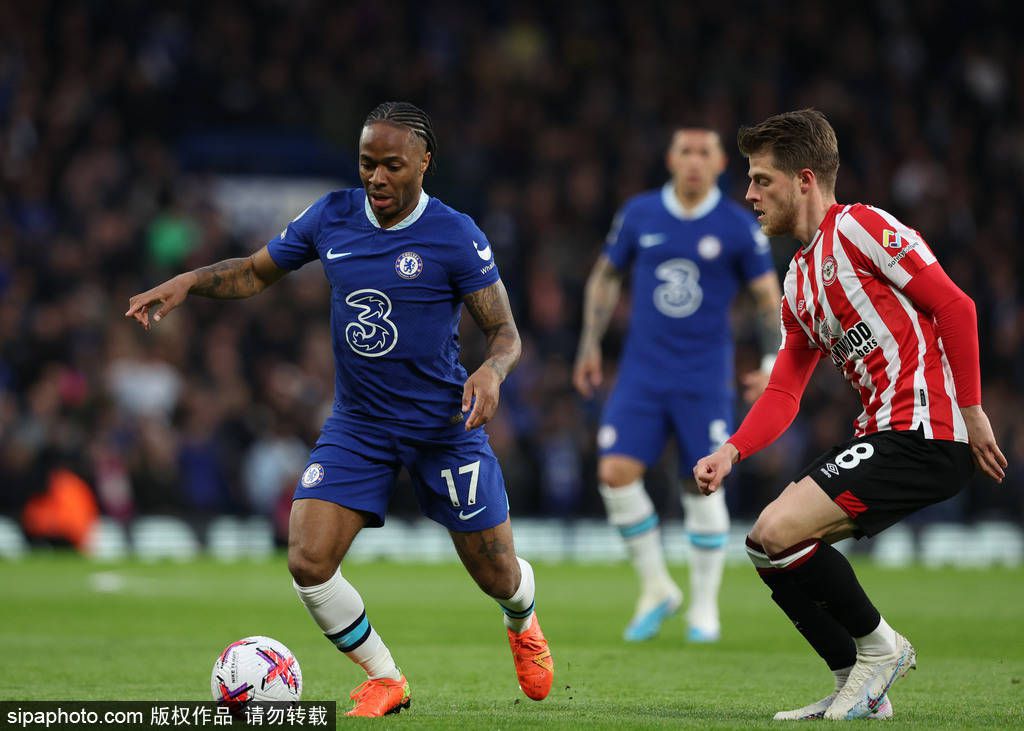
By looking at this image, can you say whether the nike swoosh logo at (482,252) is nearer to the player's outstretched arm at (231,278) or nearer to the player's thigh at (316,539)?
the player's outstretched arm at (231,278)

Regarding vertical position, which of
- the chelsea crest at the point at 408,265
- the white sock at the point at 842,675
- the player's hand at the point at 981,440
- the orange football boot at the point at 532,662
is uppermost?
the chelsea crest at the point at 408,265

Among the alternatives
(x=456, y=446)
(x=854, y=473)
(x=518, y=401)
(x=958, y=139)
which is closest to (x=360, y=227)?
(x=456, y=446)

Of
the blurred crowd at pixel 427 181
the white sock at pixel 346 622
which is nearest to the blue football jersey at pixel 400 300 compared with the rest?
the white sock at pixel 346 622

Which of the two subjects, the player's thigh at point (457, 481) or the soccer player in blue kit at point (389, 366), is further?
the player's thigh at point (457, 481)

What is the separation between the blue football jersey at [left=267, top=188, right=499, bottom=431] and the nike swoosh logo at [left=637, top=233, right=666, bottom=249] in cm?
349

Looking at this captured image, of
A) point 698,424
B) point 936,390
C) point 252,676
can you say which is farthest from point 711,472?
point 698,424

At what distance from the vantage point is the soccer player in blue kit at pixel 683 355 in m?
9.70

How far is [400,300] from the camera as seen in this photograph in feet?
21.0

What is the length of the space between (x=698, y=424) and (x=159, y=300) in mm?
4349

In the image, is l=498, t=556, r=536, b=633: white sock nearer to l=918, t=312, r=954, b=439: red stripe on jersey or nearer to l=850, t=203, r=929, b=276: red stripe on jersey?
l=918, t=312, r=954, b=439: red stripe on jersey

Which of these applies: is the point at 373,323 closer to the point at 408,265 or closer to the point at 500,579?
the point at 408,265

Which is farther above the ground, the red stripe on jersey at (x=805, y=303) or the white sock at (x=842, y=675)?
the red stripe on jersey at (x=805, y=303)

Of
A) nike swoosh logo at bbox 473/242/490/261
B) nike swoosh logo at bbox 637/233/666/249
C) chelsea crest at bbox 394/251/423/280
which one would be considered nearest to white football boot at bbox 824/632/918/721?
nike swoosh logo at bbox 473/242/490/261

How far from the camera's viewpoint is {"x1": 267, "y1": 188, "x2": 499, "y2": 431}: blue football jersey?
6406 mm
